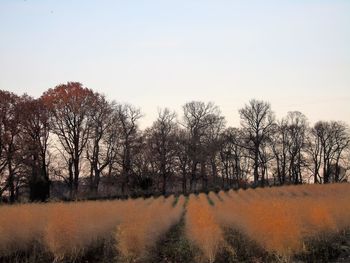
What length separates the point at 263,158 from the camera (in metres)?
63.5

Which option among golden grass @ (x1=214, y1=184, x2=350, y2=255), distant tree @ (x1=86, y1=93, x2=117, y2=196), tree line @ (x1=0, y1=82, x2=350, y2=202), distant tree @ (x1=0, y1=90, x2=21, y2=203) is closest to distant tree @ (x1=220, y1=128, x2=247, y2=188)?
tree line @ (x1=0, y1=82, x2=350, y2=202)

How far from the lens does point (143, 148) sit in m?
56.5

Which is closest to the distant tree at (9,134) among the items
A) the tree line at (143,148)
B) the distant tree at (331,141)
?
the tree line at (143,148)

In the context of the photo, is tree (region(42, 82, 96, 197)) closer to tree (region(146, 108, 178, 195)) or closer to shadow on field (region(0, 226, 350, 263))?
tree (region(146, 108, 178, 195))

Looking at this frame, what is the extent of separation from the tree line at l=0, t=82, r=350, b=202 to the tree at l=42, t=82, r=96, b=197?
0.10 meters

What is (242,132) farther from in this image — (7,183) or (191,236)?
(191,236)

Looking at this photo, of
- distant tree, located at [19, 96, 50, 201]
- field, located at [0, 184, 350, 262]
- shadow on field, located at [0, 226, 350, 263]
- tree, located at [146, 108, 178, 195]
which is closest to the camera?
field, located at [0, 184, 350, 262]

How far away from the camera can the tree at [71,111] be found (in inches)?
1809

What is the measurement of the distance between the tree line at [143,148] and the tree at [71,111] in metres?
0.10

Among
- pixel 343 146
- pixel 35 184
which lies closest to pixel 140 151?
pixel 35 184

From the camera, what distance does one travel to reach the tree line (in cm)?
4416

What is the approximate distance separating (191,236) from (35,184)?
3414 cm

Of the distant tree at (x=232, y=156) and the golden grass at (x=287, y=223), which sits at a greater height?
the distant tree at (x=232, y=156)

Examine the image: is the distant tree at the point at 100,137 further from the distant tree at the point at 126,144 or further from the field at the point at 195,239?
the field at the point at 195,239
